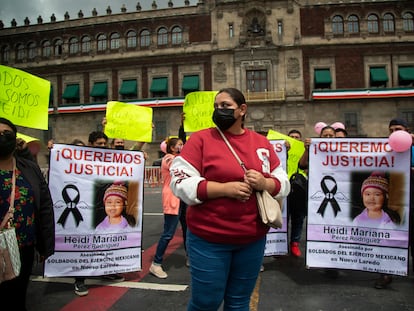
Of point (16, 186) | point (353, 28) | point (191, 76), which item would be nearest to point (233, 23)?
point (191, 76)

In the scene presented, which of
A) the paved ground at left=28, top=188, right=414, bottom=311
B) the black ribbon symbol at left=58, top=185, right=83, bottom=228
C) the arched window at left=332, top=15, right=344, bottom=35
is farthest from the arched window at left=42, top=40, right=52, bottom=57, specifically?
the black ribbon symbol at left=58, top=185, right=83, bottom=228

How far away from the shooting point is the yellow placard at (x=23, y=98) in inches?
147

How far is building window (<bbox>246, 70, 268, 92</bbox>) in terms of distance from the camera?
89.5 ft

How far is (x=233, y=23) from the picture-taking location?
→ 27.8 metres

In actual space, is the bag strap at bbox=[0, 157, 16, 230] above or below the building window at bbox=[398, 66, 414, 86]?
below

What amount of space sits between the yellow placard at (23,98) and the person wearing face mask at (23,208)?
1.35 meters

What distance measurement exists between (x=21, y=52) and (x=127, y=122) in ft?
116

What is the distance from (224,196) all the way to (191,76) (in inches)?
1092

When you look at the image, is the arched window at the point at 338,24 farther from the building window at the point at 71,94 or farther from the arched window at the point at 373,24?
the building window at the point at 71,94

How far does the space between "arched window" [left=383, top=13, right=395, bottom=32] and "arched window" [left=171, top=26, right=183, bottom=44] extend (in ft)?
59.5

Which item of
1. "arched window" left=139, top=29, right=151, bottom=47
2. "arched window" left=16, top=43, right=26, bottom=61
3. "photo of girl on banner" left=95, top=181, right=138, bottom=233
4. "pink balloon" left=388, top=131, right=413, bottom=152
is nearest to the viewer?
"pink balloon" left=388, top=131, right=413, bottom=152

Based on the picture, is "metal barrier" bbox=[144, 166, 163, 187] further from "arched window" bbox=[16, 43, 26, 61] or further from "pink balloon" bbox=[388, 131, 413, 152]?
"arched window" bbox=[16, 43, 26, 61]

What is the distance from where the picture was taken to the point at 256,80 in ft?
89.6

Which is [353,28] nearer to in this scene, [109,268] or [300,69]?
[300,69]
